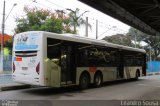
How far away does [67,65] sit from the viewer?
55.6 feet

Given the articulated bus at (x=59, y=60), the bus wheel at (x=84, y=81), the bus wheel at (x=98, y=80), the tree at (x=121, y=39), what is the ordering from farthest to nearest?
the tree at (x=121, y=39) → the bus wheel at (x=98, y=80) → the bus wheel at (x=84, y=81) → the articulated bus at (x=59, y=60)

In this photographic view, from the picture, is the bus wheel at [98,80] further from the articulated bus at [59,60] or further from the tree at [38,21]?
the tree at [38,21]

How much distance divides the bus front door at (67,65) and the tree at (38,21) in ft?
90.8

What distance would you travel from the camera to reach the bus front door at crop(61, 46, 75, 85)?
54.0 ft

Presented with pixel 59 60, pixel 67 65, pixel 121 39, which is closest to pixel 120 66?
pixel 67 65

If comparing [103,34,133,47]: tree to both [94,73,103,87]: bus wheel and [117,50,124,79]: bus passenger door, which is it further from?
[94,73,103,87]: bus wheel

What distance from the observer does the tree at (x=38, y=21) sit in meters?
44.8

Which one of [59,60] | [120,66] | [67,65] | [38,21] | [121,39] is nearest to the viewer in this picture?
[59,60]

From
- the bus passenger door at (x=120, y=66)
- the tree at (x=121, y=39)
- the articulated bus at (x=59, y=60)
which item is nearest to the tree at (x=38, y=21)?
the bus passenger door at (x=120, y=66)

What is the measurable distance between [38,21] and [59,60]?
103 feet

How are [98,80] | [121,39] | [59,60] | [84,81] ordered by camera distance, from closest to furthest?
[59,60] < [84,81] < [98,80] < [121,39]

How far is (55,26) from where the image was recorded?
4459 cm

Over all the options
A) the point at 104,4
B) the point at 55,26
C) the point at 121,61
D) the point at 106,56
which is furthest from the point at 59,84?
the point at 55,26

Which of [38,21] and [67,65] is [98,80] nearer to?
[67,65]
